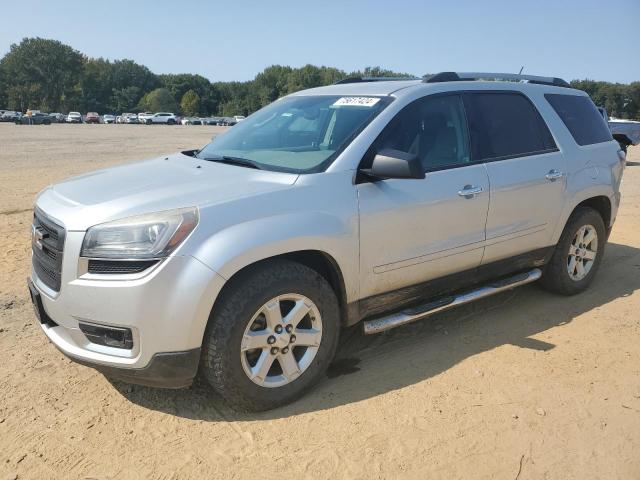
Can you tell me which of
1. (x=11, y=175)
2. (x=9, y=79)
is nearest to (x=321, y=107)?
(x=11, y=175)

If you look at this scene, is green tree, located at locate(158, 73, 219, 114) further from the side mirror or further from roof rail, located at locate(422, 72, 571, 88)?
the side mirror

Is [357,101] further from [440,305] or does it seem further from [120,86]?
[120,86]

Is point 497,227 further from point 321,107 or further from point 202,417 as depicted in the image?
point 202,417

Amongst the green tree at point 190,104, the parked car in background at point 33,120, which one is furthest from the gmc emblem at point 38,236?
the green tree at point 190,104

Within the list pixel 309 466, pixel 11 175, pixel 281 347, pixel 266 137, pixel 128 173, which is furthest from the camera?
pixel 11 175

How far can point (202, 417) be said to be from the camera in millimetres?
3055

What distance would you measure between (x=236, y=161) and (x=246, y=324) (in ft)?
4.11

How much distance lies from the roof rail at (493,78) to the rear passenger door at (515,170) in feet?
0.61

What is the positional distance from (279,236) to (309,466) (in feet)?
3.83

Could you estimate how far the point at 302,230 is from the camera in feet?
9.90

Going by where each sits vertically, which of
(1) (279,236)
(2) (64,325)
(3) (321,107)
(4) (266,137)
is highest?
(3) (321,107)

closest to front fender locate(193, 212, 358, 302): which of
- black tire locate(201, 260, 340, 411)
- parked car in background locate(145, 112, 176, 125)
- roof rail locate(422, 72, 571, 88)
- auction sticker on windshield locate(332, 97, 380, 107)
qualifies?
black tire locate(201, 260, 340, 411)

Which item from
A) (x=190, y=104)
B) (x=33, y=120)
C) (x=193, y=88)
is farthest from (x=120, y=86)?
(x=33, y=120)

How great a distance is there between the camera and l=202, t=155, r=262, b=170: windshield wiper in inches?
138
